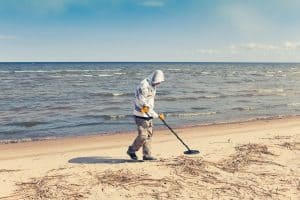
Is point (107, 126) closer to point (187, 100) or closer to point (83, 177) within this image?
point (83, 177)

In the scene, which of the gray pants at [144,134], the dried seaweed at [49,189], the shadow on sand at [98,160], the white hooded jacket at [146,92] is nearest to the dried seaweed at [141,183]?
the dried seaweed at [49,189]

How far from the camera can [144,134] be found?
8039mm

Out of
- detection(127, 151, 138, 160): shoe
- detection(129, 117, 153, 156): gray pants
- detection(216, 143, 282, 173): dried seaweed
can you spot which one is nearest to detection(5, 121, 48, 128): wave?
detection(127, 151, 138, 160): shoe

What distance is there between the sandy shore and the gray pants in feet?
1.10

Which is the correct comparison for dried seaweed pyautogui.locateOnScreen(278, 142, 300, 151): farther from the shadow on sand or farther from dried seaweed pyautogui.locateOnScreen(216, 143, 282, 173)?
the shadow on sand

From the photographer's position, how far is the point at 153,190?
6402mm

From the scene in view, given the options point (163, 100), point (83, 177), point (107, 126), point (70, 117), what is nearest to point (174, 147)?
point (83, 177)

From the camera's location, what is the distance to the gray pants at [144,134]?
314 inches

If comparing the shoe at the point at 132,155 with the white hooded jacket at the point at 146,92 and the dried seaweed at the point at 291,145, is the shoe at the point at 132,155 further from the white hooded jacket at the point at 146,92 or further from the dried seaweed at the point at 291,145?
the dried seaweed at the point at 291,145

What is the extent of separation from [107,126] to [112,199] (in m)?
8.98

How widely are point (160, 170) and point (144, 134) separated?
2.88 feet

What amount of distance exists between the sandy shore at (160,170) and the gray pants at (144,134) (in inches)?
13.2

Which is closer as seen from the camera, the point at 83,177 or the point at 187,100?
the point at 83,177

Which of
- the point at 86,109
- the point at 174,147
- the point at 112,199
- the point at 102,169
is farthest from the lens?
the point at 86,109
